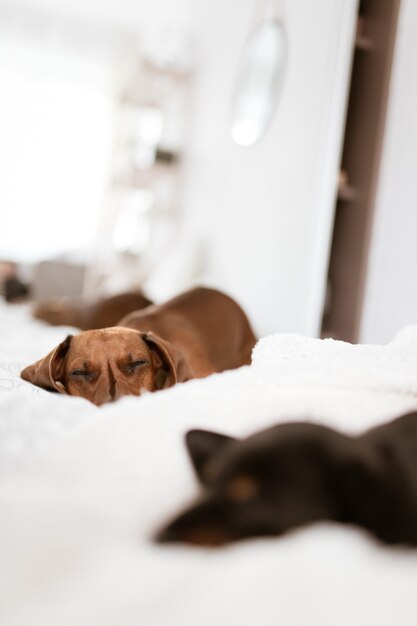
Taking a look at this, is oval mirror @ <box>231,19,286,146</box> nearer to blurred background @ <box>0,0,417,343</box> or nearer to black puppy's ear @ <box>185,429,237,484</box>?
blurred background @ <box>0,0,417,343</box>

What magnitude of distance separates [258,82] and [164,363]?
2.43m

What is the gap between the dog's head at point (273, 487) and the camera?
0.52 metres

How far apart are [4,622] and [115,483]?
17 centimetres

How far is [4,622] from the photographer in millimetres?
450

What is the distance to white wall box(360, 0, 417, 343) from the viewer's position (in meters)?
1.54

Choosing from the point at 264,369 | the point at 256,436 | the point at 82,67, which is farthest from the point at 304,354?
the point at 82,67

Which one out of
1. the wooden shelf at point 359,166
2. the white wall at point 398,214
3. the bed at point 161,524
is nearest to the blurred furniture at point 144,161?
the wooden shelf at point 359,166

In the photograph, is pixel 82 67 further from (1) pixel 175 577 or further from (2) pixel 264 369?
(1) pixel 175 577

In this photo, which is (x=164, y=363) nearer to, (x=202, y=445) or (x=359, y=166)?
(x=202, y=445)

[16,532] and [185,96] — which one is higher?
Answer: [185,96]

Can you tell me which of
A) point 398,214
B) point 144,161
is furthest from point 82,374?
point 144,161

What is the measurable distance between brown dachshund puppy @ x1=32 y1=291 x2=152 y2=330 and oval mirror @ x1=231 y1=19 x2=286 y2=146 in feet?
4.09

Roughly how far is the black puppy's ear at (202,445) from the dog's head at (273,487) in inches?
1.7

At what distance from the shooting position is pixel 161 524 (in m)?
0.55
